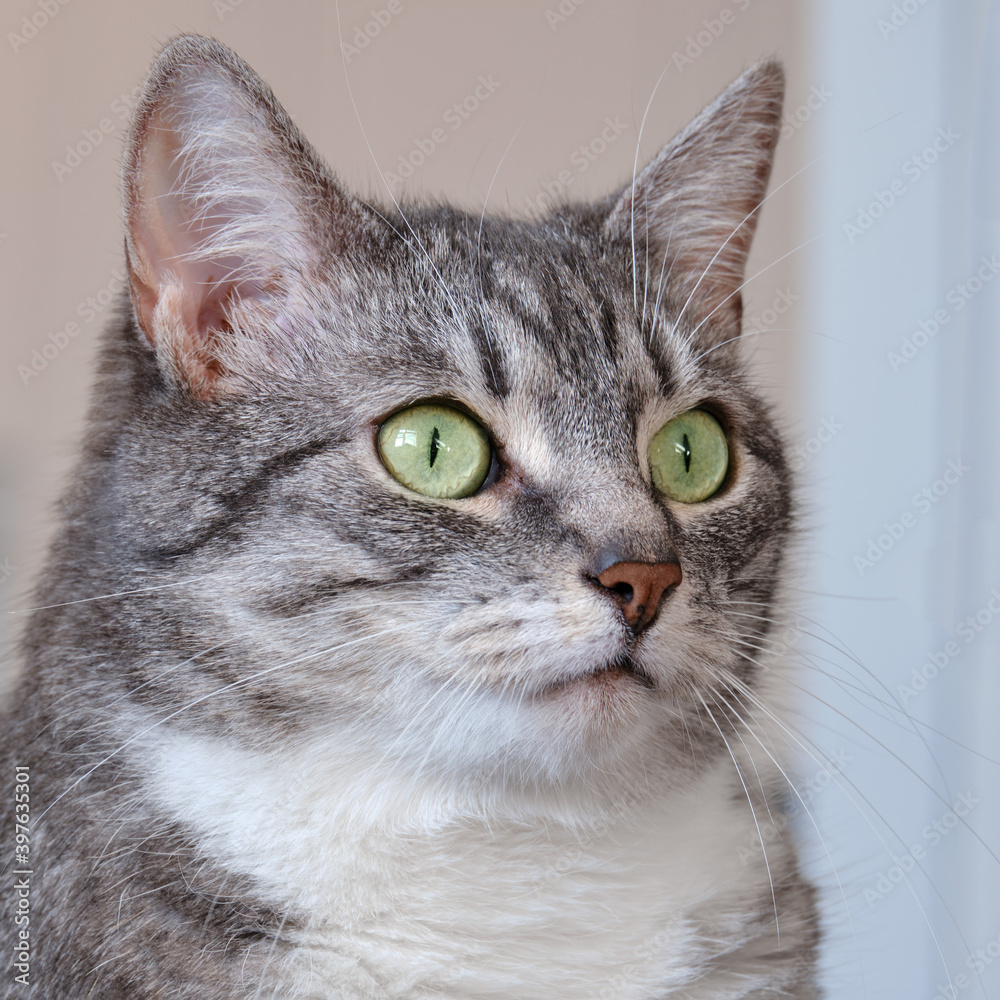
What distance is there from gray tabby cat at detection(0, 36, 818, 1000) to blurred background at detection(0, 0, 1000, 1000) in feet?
0.57

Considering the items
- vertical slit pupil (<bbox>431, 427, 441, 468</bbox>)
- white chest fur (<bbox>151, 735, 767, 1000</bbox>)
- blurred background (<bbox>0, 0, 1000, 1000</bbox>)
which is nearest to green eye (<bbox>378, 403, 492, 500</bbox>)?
vertical slit pupil (<bbox>431, 427, 441, 468</bbox>)

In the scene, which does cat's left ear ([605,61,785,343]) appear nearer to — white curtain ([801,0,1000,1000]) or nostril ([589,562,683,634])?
white curtain ([801,0,1000,1000])

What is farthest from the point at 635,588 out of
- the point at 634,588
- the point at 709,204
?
the point at 709,204

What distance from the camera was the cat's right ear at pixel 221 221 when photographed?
103 cm

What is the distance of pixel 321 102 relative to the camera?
142cm

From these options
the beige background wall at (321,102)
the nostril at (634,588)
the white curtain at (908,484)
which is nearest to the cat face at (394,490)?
the nostril at (634,588)

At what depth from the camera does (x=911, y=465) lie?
1.57 meters

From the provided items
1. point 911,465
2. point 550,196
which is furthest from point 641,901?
point 550,196

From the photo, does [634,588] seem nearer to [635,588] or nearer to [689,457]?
[635,588]

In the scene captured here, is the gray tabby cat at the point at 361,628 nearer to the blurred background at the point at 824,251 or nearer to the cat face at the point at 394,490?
the cat face at the point at 394,490

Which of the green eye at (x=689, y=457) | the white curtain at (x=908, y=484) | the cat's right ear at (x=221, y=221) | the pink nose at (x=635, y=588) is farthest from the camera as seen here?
the white curtain at (x=908, y=484)

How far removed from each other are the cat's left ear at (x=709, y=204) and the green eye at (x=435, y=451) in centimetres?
37

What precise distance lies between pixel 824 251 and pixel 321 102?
91 cm

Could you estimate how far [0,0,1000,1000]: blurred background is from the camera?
128cm
